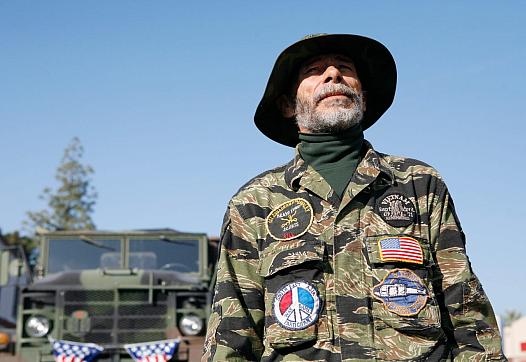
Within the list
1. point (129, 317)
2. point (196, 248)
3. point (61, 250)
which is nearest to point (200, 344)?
point (129, 317)

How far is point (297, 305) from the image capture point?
7.72ft

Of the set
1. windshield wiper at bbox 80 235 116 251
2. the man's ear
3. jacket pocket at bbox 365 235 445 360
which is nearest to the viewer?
jacket pocket at bbox 365 235 445 360

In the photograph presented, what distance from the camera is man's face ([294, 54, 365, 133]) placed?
2604 mm

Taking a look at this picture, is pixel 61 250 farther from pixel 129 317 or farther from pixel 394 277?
pixel 394 277

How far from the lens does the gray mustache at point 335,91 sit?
263 cm

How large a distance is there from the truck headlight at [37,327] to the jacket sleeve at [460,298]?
6471mm

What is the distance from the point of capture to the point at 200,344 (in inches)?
319

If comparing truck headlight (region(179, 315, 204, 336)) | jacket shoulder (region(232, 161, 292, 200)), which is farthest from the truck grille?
jacket shoulder (region(232, 161, 292, 200))

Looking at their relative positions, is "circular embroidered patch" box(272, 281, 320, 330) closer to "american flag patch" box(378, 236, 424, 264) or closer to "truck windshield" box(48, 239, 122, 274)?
"american flag patch" box(378, 236, 424, 264)

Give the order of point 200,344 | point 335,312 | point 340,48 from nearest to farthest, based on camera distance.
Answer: point 335,312, point 340,48, point 200,344

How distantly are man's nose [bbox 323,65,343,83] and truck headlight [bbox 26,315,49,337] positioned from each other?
6292 millimetres

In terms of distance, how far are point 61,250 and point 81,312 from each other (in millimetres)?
1241

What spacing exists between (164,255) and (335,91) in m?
6.98

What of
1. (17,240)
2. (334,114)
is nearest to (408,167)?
(334,114)
